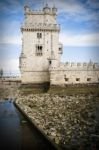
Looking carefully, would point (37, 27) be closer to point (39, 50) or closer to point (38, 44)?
point (38, 44)

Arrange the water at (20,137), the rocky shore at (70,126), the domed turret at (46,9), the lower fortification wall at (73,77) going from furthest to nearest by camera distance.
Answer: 1. the domed turret at (46,9)
2. the lower fortification wall at (73,77)
3. the water at (20,137)
4. the rocky shore at (70,126)

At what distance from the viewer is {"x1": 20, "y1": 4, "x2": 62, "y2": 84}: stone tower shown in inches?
1585

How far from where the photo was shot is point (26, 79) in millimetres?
40219

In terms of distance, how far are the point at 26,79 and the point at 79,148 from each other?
92.9ft

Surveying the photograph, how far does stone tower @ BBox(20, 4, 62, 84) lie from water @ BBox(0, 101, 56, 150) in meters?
19.4

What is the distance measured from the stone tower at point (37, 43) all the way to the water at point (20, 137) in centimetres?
1939

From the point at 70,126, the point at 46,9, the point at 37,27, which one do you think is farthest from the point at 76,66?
the point at 70,126

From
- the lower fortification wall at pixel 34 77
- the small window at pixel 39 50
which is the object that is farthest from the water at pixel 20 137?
the small window at pixel 39 50

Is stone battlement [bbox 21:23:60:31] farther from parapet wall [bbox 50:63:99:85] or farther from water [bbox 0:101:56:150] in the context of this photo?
water [bbox 0:101:56:150]

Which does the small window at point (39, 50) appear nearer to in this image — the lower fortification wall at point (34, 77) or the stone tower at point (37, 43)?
the stone tower at point (37, 43)

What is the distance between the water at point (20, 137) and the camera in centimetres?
1371

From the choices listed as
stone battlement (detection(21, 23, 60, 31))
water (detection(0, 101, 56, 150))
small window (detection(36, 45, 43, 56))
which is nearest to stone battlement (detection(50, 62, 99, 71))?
small window (detection(36, 45, 43, 56))

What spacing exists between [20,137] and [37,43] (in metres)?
25.9

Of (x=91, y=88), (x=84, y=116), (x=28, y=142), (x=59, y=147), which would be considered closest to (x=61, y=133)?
(x=28, y=142)
